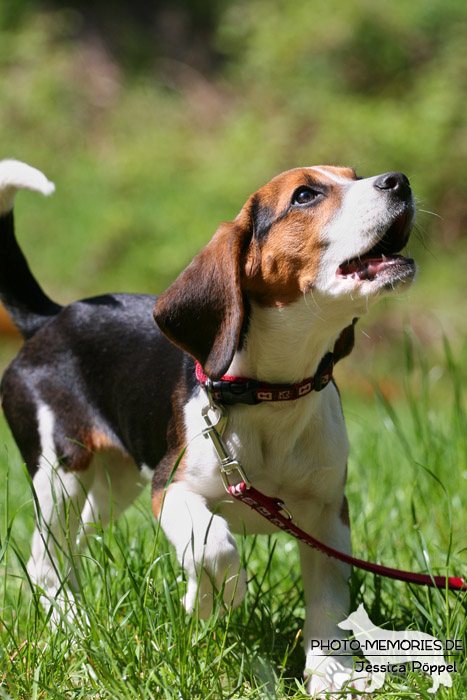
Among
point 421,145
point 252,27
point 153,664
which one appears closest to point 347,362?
point 421,145

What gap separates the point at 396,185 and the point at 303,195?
13.1 inches

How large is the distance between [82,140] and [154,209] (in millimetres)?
3396

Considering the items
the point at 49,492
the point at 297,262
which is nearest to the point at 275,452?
the point at 297,262

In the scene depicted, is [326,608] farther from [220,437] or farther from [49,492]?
[49,492]

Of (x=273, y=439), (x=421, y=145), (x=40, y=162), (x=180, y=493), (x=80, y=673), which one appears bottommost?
(x=80, y=673)

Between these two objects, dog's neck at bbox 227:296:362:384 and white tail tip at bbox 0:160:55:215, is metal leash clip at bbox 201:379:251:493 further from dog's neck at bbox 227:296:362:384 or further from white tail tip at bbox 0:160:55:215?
white tail tip at bbox 0:160:55:215

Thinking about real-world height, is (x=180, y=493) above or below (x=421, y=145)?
below

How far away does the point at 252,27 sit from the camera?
1341 centimetres

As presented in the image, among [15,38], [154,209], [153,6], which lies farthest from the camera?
[153,6]

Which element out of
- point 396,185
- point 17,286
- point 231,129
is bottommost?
point 396,185

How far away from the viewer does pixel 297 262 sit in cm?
268

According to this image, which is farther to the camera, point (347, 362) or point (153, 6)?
point (153, 6)

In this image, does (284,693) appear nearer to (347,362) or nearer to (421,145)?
(347,362)

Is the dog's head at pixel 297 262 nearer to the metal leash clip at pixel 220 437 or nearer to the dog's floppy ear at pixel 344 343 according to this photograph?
the metal leash clip at pixel 220 437
